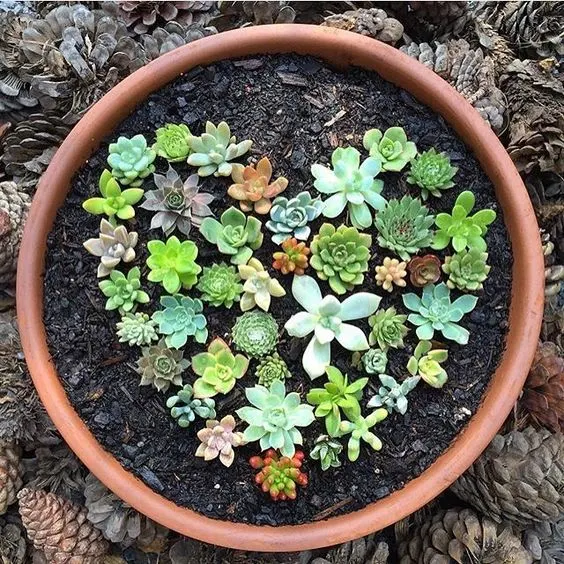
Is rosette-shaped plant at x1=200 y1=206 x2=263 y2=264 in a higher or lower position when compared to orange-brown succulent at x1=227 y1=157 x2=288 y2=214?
lower

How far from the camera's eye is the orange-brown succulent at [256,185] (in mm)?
1113

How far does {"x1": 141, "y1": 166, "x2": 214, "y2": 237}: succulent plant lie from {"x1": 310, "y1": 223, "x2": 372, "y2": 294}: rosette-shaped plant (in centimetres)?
18

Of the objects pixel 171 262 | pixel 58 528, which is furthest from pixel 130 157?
pixel 58 528

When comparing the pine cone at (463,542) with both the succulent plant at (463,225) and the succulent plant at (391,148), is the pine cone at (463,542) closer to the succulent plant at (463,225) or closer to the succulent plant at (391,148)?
the succulent plant at (463,225)

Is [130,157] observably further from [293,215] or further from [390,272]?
[390,272]

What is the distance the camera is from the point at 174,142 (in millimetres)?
1135

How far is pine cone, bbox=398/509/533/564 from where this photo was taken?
4.06ft

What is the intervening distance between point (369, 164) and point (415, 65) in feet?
0.63

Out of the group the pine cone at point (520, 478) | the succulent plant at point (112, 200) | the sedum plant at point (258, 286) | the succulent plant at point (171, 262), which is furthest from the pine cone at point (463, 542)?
the succulent plant at point (112, 200)

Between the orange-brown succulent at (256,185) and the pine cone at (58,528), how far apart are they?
2.12 ft

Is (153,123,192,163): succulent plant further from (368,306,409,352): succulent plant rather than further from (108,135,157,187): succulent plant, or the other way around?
(368,306,409,352): succulent plant

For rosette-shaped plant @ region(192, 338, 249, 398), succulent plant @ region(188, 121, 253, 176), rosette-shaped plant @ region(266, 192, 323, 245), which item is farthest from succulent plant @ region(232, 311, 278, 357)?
succulent plant @ region(188, 121, 253, 176)

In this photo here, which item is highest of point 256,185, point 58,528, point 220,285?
point 256,185

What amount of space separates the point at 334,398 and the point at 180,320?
0.89 feet
